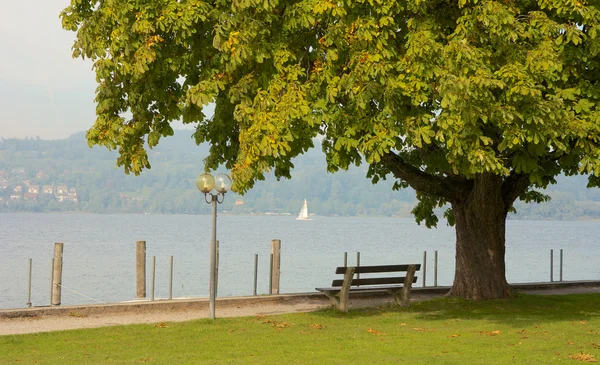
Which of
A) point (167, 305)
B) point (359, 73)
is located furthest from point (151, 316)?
point (359, 73)

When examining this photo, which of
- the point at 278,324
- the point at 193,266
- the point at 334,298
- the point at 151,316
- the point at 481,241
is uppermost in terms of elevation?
the point at 481,241

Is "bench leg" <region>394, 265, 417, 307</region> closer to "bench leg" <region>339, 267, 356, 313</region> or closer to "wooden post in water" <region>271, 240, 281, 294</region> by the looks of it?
"bench leg" <region>339, 267, 356, 313</region>

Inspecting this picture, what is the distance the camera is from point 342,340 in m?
14.2

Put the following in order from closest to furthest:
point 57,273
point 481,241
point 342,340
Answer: point 342,340 → point 57,273 → point 481,241

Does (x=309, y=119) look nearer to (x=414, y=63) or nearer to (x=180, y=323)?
(x=414, y=63)

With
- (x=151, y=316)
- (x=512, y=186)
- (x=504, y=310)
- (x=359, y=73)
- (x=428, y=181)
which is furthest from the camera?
(x=512, y=186)

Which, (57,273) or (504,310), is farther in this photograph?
(57,273)

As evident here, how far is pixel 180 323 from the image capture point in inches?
639

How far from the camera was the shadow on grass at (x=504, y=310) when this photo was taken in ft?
56.4

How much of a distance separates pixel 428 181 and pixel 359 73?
223 inches

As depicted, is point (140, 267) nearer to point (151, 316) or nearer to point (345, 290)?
point (151, 316)

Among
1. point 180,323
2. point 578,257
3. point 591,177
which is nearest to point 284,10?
point 180,323

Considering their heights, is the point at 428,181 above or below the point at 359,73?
below

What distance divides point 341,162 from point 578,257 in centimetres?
7689
